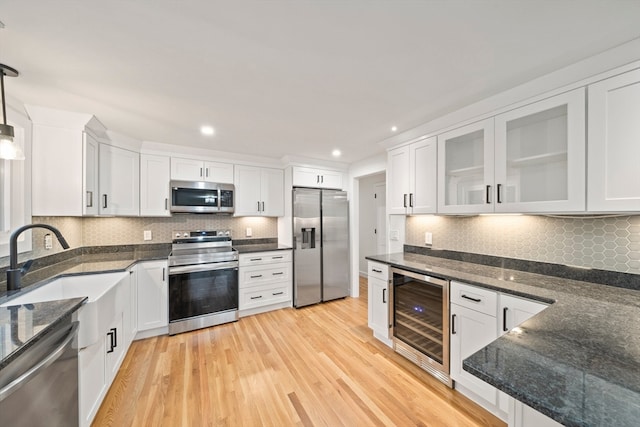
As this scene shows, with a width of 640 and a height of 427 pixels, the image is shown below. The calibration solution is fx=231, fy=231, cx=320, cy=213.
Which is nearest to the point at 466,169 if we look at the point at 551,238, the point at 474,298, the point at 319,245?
the point at 551,238

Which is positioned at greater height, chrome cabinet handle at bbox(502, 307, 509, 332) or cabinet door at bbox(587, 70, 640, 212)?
cabinet door at bbox(587, 70, 640, 212)

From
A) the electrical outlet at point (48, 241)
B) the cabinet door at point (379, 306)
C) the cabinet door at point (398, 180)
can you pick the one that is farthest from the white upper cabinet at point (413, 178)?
the electrical outlet at point (48, 241)

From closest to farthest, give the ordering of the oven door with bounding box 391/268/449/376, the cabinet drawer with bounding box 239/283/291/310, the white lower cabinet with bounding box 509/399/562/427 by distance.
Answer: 1. the white lower cabinet with bounding box 509/399/562/427
2. the oven door with bounding box 391/268/449/376
3. the cabinet drawer with bounding box 239/283/291/310

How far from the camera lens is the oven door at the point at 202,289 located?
2752mm

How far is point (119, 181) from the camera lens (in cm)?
269

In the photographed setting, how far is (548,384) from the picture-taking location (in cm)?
66

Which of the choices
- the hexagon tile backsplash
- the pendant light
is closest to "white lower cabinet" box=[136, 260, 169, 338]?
the pendant light

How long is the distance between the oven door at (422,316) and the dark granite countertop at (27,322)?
235 centimetres

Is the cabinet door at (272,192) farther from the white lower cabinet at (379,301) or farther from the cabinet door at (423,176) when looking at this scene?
the cabinet door at (423,176)

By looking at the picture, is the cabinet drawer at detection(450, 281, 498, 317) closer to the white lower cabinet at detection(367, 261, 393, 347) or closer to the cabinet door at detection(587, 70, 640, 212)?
the white lower cabinet at detection(367, 261, 393, 347)

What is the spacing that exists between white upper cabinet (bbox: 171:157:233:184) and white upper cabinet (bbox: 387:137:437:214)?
2300mm

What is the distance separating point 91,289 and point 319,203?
2.75 metres

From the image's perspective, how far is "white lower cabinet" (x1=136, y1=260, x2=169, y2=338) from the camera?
2.61m

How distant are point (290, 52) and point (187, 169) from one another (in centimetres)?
246
